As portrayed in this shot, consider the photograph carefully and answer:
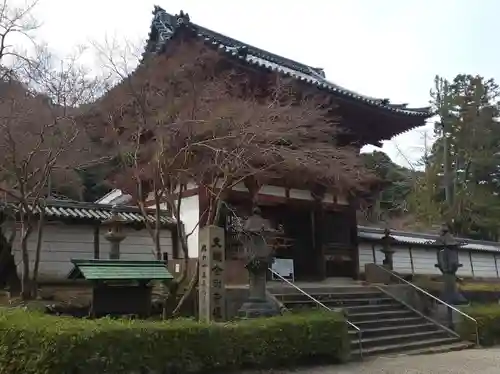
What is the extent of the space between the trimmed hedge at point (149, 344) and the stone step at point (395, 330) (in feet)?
7.66

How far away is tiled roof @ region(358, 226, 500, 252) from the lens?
21375mm

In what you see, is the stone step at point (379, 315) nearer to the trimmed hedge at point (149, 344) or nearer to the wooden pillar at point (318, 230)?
the trimmed hedge at point (149, 344)

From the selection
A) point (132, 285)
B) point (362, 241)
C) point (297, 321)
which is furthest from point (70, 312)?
point (362, 241)

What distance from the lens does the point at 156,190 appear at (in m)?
11.8

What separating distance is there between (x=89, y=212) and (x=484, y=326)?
10.8 metres

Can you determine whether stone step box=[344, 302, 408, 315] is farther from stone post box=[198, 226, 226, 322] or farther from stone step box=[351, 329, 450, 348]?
stone post box=[198, 226, 226, 322]

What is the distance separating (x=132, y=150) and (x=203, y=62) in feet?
9.03

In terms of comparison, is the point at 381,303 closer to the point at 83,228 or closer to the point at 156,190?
the point at 156,190

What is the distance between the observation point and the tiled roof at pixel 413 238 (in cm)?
2138

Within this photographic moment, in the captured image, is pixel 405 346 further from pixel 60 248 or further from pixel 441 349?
pixel 60 248

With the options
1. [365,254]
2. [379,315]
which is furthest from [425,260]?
[379,315]

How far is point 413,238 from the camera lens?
23484mm

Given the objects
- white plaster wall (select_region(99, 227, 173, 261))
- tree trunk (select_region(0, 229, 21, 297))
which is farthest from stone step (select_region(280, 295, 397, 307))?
tree trunk (select_region(0, 229, 21, 297))

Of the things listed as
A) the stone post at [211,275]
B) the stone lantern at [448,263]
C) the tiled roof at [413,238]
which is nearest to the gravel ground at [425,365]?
the stone post at [211,275]
